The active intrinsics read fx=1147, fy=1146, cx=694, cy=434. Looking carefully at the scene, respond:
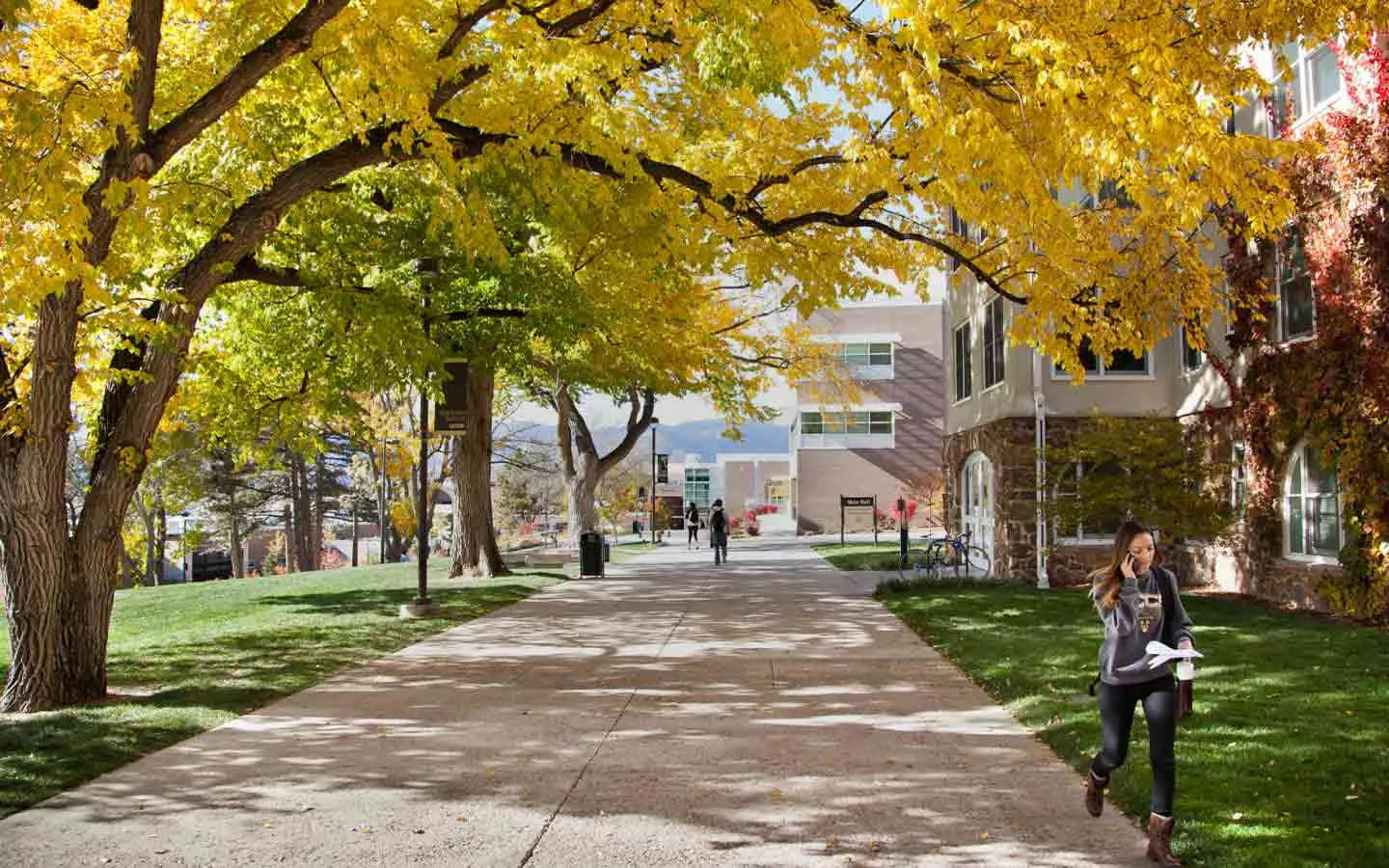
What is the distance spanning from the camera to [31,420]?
914 centimetres

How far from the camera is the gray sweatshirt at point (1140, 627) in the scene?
17.4 ft

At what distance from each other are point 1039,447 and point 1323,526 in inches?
194

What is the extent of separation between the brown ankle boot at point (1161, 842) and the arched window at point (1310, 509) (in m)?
11.5

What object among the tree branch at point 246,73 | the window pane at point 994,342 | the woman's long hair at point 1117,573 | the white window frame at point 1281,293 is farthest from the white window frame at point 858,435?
→ the woman's long hair at point 1117,573

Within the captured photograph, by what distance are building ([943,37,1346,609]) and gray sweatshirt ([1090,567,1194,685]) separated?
27.3 ft

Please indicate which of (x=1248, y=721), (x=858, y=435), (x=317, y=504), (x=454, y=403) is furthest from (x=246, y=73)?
(x=317, y=504)

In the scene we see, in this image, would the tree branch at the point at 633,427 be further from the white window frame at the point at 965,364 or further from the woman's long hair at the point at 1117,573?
the woman's long hair at the point at 1117,573

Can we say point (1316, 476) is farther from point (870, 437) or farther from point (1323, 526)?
point (870, 437)

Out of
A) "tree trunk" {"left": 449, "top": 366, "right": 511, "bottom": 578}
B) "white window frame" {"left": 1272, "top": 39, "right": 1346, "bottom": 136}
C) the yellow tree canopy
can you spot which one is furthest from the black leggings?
"tree trunk" {"left": 449, "top": 366, "right": 511, "bottom": 578}

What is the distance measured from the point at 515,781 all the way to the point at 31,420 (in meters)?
5.32

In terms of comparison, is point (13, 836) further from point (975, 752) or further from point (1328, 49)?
point (1328, 49)

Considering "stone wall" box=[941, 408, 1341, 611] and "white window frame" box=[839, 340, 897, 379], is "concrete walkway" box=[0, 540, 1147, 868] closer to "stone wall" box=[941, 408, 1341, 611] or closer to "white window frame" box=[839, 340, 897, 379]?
"stone wall" box=[941, 408, 1341, 611]

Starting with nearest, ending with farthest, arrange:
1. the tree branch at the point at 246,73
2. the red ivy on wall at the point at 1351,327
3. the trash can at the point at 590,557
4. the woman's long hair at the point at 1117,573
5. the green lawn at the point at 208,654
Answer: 1. the woman's long hair at the point at 1117,573
2. the green lawn at the point at 208,654
3. the tree branch at the point at 246,73
4. the red ivy on wall at the point at 1351,327
5. the trash can at the point at 590,557

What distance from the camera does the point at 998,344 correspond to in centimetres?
2220
